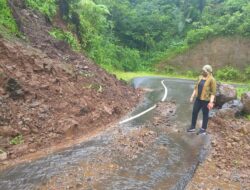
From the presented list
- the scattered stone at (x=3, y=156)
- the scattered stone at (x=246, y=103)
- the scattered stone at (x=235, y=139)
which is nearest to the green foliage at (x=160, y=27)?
the scattered stone at (x=246, y=103)

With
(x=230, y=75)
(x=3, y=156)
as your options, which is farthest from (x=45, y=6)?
(x=230, y=75)

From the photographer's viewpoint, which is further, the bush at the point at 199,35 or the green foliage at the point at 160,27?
the bush at the point at 199,35

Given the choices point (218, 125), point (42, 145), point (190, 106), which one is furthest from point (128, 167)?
point (190, 106)

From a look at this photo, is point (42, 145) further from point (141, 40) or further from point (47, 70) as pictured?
point (141, 40)

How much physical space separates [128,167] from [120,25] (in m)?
37.2

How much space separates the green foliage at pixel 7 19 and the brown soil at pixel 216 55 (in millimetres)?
27324

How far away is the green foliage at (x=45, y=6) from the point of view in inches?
730

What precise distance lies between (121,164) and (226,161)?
A: 107 inches

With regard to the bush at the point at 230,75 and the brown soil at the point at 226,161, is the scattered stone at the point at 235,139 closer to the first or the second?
the brown soil at the point at 226,161

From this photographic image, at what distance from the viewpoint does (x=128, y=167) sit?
313 inches

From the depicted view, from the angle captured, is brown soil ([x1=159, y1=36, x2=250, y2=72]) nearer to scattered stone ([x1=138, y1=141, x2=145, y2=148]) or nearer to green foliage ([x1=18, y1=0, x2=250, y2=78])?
green foliage ([x1=18, y1=0, x2=250, y2=78])

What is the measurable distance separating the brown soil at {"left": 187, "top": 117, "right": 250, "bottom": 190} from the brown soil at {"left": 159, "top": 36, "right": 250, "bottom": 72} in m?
26.6

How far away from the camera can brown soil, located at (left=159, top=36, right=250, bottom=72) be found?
3725 cm

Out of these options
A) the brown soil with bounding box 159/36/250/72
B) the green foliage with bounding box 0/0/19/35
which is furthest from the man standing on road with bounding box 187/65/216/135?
the brown soil with bounding box 159/36/250/72
